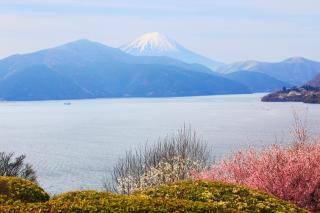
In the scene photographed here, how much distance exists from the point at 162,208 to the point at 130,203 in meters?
0.87

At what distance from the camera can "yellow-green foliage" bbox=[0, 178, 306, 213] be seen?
12898 millimetres

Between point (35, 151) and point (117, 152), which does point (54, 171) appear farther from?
point (35, 151)

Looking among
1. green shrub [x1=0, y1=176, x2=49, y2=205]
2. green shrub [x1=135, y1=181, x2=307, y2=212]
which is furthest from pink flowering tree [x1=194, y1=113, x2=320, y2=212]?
green shrub [x1=0, y1=176, x2=49, y2=205]

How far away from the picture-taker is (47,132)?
190 meters

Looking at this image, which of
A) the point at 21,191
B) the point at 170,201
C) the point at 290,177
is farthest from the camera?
the point at 290,177

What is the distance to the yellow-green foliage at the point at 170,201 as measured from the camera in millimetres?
12898

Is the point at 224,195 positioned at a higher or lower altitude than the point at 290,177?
higher

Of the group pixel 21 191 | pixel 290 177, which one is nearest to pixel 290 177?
pixel 290 177

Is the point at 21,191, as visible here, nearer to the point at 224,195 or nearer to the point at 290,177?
the point at 224,195

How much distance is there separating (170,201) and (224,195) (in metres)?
3.77

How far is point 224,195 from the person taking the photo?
17.0m

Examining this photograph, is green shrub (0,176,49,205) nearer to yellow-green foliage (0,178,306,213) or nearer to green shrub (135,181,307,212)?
yellow-green foliage (0,178,306,213)

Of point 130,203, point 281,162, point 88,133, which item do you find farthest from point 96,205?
point 88,133

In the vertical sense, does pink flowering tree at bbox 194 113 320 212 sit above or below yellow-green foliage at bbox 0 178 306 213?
below
